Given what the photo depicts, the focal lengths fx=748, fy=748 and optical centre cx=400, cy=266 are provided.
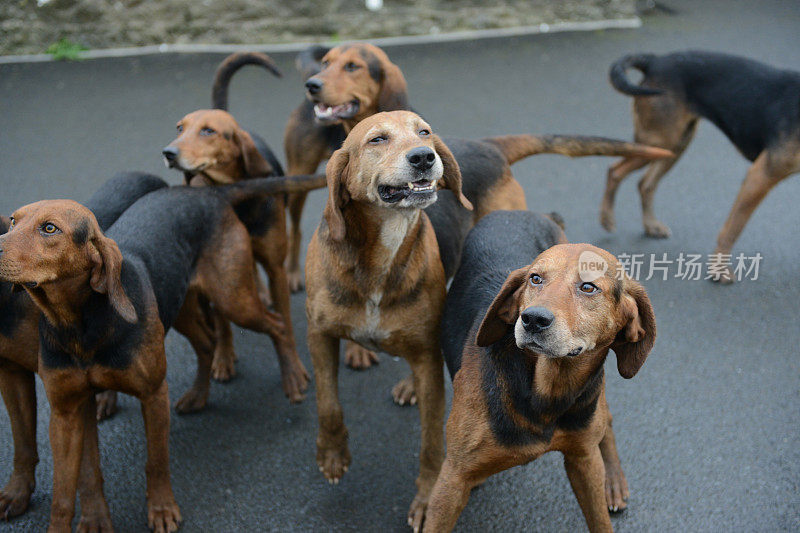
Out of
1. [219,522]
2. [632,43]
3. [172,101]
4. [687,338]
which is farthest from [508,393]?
[632,43]

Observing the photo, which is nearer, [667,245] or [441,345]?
[441,345]

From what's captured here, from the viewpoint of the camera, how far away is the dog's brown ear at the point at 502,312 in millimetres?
2572

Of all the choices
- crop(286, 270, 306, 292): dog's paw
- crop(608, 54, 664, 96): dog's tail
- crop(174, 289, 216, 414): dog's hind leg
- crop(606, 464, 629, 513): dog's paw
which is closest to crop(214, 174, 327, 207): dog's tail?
crop(174, 289, 216, 414): dog's hind leg

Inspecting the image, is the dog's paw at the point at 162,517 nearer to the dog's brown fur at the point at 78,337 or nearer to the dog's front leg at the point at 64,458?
the dog's brown fur at the point at 78,337

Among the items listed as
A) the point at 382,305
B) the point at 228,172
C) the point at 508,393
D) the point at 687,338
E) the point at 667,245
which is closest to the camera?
the point at 508,393

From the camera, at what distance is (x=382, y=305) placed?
3129 millimetres

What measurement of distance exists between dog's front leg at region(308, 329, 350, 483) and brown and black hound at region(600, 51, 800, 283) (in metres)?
3.11

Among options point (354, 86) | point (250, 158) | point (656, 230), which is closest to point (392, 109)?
point (354, 86)

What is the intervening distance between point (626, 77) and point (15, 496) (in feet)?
15.1

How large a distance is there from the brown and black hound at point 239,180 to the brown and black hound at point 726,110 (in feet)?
8.92

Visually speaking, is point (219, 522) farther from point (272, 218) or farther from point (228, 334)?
point (272, 218)

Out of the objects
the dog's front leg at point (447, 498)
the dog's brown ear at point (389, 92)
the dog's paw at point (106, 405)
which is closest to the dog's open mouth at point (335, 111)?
the dog's brown ear at point (389, 92)

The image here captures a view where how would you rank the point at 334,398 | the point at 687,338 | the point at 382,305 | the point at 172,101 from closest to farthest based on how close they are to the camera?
the point at 382,305
the point at 334,398
the point at 687,338
the point at 172,101

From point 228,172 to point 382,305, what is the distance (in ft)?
5.03
